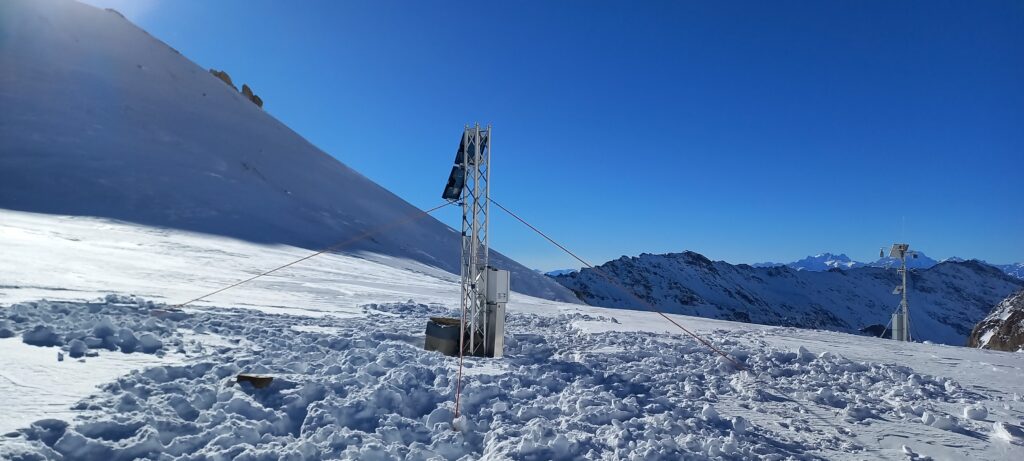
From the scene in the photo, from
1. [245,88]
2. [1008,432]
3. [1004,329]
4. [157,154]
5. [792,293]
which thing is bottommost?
[1008,432]

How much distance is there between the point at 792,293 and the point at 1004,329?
125606mm

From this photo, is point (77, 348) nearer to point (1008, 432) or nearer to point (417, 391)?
point (417, 391)

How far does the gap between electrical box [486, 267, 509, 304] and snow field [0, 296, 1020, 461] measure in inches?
42.1

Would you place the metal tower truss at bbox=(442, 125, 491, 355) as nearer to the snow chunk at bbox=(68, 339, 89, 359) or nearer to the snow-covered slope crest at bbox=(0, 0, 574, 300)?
the snow chunk at bbox=(68, 339, 89, 359)

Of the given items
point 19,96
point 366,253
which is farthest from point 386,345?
point 19,96

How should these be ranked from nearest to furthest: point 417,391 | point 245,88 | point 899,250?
1. point 417,391
2. point 899,250
3. point 245,88

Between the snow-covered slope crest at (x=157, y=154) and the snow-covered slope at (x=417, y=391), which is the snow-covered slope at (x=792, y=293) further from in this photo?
the snow-covered slope at (x=417, y=391)

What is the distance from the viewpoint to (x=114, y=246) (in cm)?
1734

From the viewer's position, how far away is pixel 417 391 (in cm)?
663

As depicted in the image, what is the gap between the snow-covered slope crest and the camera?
25.3 meters

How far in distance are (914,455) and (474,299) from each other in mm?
6423

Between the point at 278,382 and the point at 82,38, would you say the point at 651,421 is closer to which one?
the point at 278,382

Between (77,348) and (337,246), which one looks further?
(337,246)

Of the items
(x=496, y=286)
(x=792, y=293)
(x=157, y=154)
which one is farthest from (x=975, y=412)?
(x=792, y=293)
